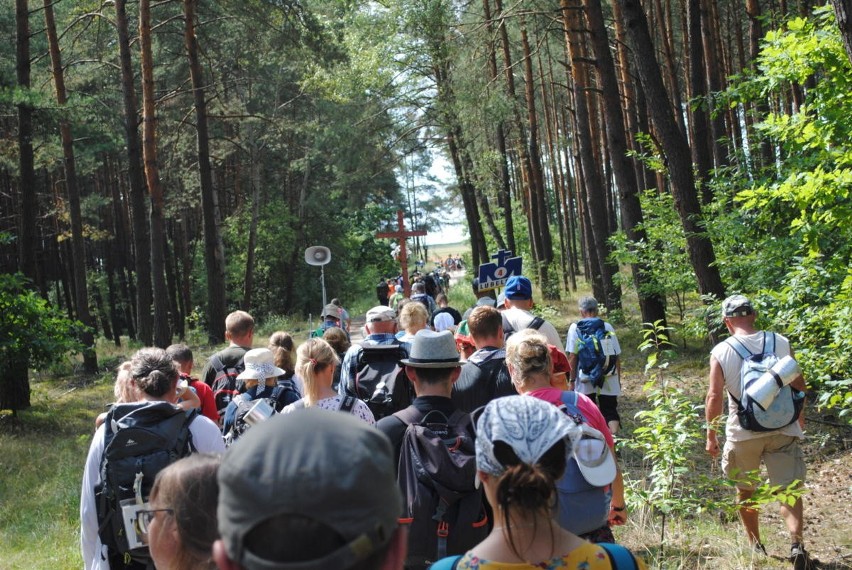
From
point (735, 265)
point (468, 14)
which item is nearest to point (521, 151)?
point (468, 14)

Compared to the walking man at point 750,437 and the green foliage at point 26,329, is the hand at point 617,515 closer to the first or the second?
the walking man at point 750,437

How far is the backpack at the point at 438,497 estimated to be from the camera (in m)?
3.78

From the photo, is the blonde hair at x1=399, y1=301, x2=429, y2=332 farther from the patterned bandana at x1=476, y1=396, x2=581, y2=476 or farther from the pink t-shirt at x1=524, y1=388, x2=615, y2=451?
the patterned bandana at x1=476, y1=396, x2=581, y2=476

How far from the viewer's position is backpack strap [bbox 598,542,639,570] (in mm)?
2352

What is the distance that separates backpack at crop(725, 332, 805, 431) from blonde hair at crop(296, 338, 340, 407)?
116 inches

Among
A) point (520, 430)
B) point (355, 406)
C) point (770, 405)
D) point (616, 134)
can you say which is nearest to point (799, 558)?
point (770, 405)

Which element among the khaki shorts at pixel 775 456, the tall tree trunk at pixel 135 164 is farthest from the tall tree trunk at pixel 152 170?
the khaki shorts at pixel 775 456

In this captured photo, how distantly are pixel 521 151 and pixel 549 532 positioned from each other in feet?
86.8

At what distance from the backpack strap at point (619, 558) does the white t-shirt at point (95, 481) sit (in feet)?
7.37

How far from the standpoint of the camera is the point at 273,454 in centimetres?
142

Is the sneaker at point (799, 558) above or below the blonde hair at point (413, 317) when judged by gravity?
below

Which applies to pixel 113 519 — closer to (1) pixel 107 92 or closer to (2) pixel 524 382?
(2) pixel 524 382

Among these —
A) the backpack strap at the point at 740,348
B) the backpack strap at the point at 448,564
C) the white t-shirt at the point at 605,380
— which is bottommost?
the white t-shirt at the point at 605,380

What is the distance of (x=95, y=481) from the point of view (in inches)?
161
